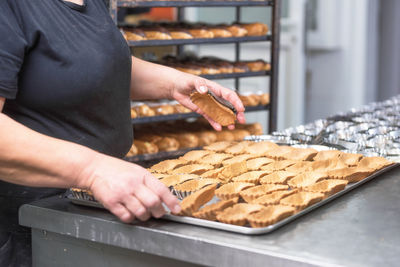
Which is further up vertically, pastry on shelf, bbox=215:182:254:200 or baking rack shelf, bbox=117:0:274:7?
baking rack shelf, bbox=117:0:274:7

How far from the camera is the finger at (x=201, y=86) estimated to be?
6.29 feet

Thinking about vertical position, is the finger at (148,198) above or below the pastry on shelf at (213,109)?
below

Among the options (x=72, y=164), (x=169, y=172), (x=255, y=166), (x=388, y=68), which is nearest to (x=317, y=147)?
(x=255, y=166)

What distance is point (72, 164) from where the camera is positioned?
1373 mm

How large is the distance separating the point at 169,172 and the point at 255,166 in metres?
0.25

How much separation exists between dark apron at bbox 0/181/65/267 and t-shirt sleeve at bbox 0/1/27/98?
1.12 ft

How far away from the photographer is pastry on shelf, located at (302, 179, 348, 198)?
156 cm

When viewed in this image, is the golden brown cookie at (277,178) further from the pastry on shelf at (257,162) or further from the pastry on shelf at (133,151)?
the pastry on shelf at (133,151)

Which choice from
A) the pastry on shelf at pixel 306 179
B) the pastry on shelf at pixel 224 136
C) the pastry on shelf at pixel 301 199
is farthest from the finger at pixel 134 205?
the pastry on shelf at pixel 224 136

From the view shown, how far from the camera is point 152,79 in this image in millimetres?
2080

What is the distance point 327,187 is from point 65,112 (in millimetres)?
713

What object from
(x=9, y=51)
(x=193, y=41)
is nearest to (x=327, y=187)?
(x=9, y=51)

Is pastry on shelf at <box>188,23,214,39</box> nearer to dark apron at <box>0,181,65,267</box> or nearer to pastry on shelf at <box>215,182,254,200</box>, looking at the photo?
dark apron at <box>0,181,65,267</box>

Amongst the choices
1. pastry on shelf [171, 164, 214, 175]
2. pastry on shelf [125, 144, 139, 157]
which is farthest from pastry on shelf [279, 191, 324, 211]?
pastry on shelf [125, 144, 139, 157]
